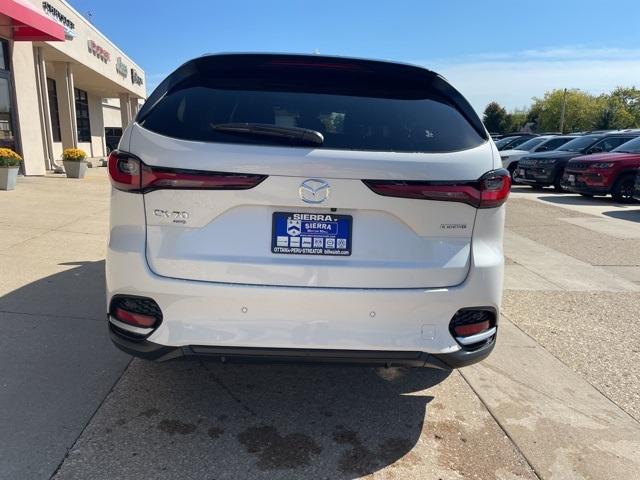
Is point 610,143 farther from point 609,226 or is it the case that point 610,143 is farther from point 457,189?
point 457,189

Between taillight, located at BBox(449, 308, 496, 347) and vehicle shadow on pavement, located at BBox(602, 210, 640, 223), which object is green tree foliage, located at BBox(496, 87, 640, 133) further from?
taillight, located at BBox(449, 308, 496, 347)

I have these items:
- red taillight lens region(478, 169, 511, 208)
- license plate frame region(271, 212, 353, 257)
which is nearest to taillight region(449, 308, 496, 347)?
red taillight lens region(478, 169, 511, 208)

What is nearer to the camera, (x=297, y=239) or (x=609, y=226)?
(x=297, y=239)

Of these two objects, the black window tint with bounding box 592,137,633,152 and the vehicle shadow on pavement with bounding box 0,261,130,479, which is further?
the black window tint with bounding box 592,137,633,152

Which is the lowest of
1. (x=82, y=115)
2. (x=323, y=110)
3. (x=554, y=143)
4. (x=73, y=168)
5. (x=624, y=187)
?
(x=624, y=187)

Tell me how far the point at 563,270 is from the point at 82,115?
26.6 m

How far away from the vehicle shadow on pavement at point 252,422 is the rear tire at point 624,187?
38.8 feet

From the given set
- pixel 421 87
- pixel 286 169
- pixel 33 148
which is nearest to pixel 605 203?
pixel 421 87

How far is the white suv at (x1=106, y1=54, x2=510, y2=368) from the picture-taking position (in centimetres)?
232

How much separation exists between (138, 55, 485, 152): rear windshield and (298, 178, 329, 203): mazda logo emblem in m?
0.18

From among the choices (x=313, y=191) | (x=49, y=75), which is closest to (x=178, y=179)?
(x=313, y=191)

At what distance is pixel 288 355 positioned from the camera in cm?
240

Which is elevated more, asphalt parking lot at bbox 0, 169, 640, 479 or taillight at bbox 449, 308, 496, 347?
taillight at bbox 449, 308, 496, 347

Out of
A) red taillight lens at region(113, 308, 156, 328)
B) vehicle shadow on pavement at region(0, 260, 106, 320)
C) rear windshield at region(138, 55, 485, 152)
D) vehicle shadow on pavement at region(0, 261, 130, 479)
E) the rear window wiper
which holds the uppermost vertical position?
rear windshield at region(138, 55, 485, 152)
